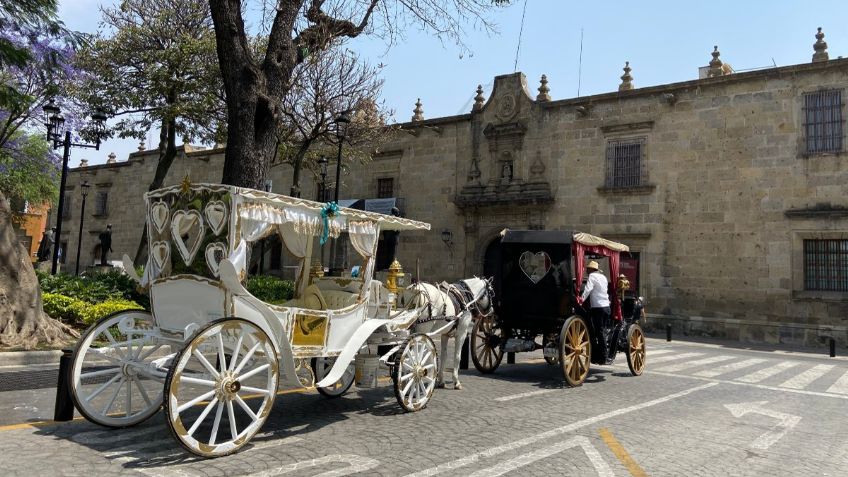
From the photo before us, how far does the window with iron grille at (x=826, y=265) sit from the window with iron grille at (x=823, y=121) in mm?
2858

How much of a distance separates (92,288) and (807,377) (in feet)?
50.5

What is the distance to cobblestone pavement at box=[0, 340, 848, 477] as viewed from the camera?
4.38 meters

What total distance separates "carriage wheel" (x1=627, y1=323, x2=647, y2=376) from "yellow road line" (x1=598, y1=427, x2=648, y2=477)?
12.8 feet

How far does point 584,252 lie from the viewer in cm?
902

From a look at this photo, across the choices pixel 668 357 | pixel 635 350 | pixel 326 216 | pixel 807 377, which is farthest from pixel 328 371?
pixel 668 357

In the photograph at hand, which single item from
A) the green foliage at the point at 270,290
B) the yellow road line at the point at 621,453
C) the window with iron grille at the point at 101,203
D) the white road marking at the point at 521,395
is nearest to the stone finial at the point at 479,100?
the green foliage at the point at 270,290

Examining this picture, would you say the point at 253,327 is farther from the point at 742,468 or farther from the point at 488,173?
the point at 488,173

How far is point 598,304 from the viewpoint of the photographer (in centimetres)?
866

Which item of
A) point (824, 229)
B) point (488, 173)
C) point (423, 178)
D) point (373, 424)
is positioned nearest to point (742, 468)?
point (373, 424)

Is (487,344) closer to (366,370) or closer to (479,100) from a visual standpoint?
(366,370)

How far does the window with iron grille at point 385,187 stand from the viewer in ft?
88.8

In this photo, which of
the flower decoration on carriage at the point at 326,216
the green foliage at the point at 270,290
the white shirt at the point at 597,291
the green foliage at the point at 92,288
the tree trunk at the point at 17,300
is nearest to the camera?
the flower decoration on carriage at the point at 326,216

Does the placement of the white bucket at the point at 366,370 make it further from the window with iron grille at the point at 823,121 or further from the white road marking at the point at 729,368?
the window with iron grille at the point at 823,121

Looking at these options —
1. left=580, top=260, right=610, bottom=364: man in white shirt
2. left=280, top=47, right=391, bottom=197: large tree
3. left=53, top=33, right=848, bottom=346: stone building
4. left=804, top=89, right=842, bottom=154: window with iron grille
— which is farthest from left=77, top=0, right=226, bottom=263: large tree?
left=804, top=89, right=842, bottom=154: window with iron grille
